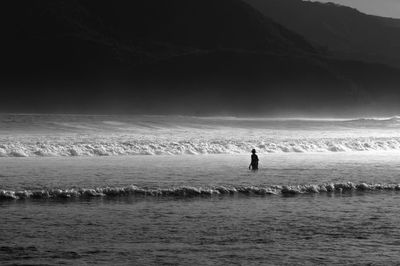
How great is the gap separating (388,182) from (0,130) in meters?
40.7

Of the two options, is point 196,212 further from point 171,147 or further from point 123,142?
point 123,142

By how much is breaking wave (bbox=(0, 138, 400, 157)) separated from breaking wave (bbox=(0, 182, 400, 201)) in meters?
16.1

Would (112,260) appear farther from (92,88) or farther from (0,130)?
(92,88)

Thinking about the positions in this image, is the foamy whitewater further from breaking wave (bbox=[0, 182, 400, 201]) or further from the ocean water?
breaking wave (bbox=[0, 182, 400, 201])

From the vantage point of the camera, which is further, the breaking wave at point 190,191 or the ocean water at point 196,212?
the breaking wave at point 190,191

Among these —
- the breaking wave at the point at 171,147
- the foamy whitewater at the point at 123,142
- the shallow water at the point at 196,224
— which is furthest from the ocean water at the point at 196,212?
the foamy whitewater at the point at 123,142

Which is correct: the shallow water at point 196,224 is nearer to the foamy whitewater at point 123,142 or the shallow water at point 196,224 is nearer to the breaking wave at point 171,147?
the breaking wave at point 171,147

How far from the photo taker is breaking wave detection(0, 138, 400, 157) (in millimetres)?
36969

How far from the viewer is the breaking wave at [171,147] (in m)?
37.0

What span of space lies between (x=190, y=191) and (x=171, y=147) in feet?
70.9

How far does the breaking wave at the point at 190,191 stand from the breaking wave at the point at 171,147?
1605 cm

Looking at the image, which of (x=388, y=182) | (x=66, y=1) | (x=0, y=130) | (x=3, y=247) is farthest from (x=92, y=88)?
(x=3, y=247)

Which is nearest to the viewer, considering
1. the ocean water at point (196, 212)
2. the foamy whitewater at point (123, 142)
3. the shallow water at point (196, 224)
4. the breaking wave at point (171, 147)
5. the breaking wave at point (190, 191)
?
the shallow water at point (196, 224)

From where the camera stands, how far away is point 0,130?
57656 mm
